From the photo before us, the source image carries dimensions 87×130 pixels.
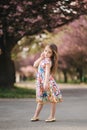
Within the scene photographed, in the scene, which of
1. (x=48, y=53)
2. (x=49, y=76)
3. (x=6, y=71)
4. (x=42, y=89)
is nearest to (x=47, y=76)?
(x=49, y=76)

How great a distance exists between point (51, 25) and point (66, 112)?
14.1 m

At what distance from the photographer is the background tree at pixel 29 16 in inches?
1068

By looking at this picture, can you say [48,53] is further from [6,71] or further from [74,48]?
[74,48]

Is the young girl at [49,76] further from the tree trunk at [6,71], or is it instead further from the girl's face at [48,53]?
the tree trunk at [6,71]

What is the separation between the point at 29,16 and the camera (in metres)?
27.6

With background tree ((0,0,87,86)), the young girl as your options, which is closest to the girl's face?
the young girl

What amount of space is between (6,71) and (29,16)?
4.28 meters

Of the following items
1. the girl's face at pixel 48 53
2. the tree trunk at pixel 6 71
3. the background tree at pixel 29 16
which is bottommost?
the tree trunk at pixel 6 71

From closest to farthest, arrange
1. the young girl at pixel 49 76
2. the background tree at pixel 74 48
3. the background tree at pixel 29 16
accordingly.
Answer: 1. the young girl at pixel 49 76
2. the background tree at pixel 29 16
3. the background tree at pixel 74 48

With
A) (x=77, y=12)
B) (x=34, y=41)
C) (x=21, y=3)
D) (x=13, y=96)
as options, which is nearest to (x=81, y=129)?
(x=13, y=96)

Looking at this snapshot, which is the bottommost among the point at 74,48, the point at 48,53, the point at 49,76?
the point at 49,76

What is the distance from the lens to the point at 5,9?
27234 mm

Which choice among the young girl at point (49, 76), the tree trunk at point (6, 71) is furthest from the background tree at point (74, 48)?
the young girl at point (49, 76)

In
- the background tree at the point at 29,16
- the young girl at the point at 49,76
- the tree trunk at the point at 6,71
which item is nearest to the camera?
the young girl at the point at 49,76
